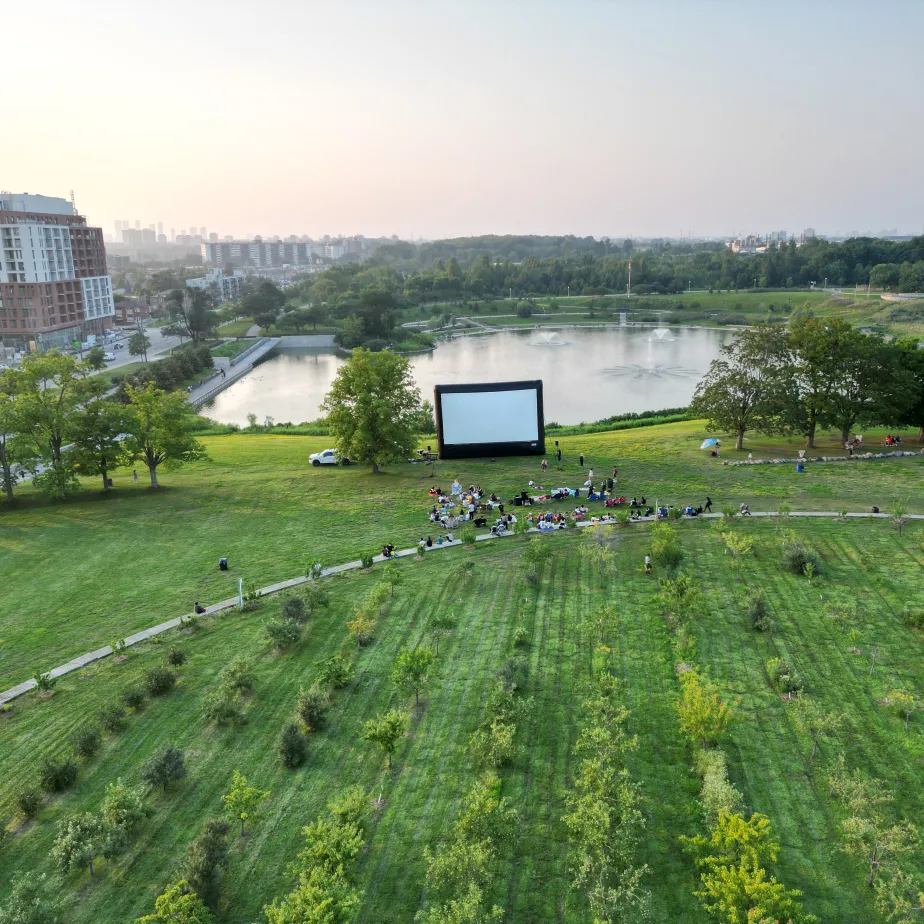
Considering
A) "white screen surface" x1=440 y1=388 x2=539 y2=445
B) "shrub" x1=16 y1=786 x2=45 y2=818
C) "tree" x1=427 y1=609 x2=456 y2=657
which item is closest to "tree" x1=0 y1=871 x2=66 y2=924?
"shrub" x1=16 y1=786 x2=45 y2=818

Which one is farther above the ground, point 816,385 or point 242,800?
point 816,385

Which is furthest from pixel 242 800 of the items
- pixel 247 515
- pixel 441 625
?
pixel 247 515

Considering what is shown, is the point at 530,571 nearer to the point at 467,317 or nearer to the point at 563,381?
the point at 563,381

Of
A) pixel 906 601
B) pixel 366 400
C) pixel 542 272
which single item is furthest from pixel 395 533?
pixel 542 272

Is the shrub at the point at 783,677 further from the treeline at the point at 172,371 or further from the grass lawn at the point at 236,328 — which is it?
the grass lawn at the point at 236,328

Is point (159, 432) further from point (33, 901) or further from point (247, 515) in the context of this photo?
point (33, 901)
